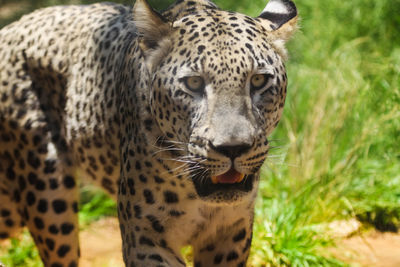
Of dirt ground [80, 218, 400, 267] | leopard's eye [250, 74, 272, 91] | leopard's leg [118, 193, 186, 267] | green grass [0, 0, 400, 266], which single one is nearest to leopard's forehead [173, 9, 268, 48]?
leopard's eye [250, 74, 272, 91]

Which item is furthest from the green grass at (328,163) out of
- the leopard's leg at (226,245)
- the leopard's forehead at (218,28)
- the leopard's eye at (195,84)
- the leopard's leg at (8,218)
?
the leopard's eye at (195,84)

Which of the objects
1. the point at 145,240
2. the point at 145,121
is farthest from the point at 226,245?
the point at 145,121

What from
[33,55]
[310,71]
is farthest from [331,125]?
[33,55]

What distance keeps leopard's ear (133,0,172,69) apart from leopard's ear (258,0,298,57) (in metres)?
0.58

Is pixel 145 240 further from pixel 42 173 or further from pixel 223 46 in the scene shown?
pixel 223 46

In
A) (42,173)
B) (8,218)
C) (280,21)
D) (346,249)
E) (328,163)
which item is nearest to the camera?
(280,21)

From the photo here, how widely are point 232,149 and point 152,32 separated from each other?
89 centimetres

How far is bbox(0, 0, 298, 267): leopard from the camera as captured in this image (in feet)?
10.8

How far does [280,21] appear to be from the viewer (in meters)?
3.86

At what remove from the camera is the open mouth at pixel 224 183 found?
132 inches

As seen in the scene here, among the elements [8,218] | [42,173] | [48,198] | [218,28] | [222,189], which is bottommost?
[8,218]

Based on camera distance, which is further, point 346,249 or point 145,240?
point 346,249

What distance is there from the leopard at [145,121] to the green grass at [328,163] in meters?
1.53

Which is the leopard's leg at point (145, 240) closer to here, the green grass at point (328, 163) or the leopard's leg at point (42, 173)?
the leopard's leg at point (42, 173)
